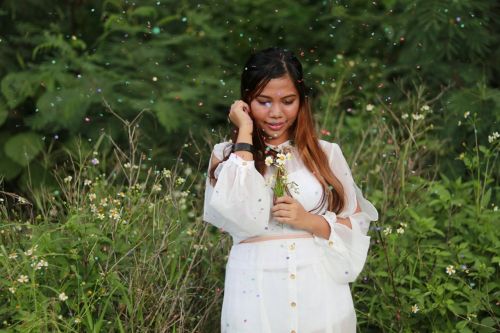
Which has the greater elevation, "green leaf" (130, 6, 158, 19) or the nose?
the nose

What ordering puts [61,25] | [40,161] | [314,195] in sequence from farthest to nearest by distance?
[61,25] → [40,161] → [314,195]

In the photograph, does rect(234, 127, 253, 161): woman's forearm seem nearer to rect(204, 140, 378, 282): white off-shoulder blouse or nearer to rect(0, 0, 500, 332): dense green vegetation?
rect(204, 140, 378, 282): white off-shoulder blouse

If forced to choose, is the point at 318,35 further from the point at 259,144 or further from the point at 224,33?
the point at 259,144

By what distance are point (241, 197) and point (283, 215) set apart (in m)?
0.17

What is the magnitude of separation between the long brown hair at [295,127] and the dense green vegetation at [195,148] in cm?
81

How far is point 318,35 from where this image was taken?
21.9 ft

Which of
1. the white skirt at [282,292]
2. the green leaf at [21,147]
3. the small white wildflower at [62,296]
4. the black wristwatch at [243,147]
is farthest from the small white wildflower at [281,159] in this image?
the green leaf at [21,147]

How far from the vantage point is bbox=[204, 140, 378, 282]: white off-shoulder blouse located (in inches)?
109

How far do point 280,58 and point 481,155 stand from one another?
2.89 meters

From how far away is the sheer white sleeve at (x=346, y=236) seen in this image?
299 centimetres

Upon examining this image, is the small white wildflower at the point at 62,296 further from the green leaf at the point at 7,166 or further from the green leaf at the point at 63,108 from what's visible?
the green leaf at the point at 7,166

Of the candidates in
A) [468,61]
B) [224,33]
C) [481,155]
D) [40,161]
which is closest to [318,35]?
[224,33]

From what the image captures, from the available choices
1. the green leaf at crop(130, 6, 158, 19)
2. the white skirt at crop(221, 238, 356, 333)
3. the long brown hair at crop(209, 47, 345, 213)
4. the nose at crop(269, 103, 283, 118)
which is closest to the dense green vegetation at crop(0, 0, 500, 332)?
the green leaf at crop(130, 6, 158, 19)

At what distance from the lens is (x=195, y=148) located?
19.1 feet
